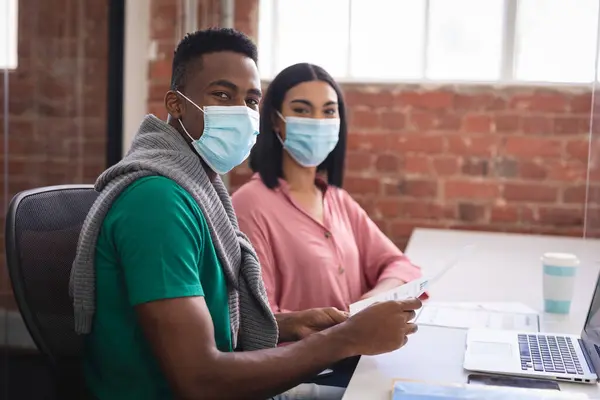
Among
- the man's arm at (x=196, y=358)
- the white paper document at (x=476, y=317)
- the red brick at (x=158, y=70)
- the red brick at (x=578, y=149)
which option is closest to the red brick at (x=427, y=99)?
the red brick at (x=578, y=149)

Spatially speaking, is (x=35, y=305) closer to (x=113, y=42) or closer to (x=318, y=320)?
(x=318, y=320)

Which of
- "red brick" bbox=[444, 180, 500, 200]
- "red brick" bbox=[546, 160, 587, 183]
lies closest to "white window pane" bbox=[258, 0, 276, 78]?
"red brick" bbox=[444, 180, 500, 200]

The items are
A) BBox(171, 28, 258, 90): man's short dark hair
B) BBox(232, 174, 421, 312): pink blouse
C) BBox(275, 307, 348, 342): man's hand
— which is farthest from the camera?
BBox(232, 174, 421, 312): pink blouse

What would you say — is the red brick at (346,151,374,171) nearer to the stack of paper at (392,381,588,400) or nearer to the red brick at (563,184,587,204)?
the red brick at (563,184,587,204)

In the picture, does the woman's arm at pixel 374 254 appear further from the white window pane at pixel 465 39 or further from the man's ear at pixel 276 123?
the white window pane at pixel 465 39

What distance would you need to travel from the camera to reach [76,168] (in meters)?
2.76

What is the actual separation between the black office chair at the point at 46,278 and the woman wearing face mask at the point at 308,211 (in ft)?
1.98

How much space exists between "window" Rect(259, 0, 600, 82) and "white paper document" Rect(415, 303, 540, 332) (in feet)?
5.08

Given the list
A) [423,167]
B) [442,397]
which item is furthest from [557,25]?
[442,397]

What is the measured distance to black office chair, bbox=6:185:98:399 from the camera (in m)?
1.27

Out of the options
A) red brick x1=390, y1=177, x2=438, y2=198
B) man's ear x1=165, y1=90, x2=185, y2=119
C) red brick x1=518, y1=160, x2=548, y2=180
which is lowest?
red brick x1=390, y1=177, x2=438, y2=198

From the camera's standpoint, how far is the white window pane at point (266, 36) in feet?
10.6

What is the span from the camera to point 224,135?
54.0 inches

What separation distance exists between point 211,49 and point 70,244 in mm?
461
